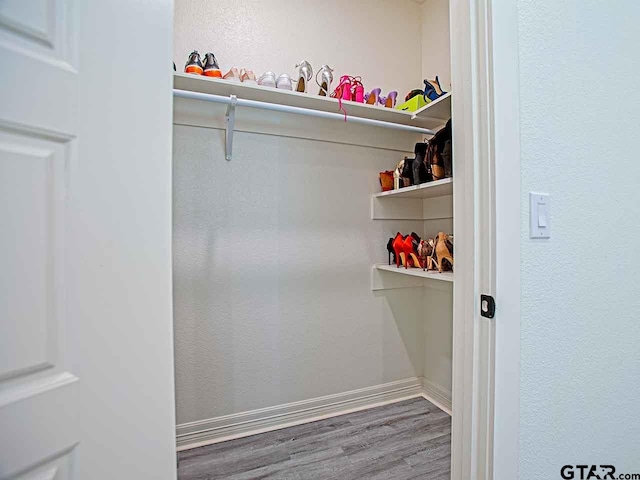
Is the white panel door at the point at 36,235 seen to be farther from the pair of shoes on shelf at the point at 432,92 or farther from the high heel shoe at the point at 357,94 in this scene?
the pair of shoes on shelf at the point at 432,92

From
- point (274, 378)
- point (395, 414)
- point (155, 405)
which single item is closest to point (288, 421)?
point (274, 378)

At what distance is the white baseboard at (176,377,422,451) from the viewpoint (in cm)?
153

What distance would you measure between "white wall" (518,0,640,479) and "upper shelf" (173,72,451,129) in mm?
629

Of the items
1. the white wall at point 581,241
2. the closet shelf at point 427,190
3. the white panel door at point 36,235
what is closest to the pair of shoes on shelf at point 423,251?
the closet shelf at point 427,190

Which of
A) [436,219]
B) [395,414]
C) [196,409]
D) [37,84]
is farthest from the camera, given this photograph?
[436,219]

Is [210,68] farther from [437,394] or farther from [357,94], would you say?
[437,394]

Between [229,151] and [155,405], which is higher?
[229,151]

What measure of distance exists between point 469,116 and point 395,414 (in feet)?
5.49

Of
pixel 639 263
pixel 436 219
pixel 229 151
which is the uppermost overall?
pixel 229 151

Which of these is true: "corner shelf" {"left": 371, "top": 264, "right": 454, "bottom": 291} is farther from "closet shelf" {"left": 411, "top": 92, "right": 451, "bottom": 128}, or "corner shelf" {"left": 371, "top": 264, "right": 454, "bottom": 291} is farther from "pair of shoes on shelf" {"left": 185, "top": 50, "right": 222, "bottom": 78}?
"pair of shoes on shelf" {"left": 185, "top": 50, "right": 222, "bottom": 78}

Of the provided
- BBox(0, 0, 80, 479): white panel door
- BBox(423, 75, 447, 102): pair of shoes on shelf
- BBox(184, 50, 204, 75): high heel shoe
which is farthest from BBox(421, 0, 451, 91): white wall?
BBox(0, 0, 80, 479): white panel door

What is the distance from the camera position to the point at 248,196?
1.65 m

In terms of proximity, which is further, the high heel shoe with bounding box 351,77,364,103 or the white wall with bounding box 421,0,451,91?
the white wall with bounding box 421,0,451,91

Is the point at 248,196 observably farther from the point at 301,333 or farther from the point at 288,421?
the point at 288,421
